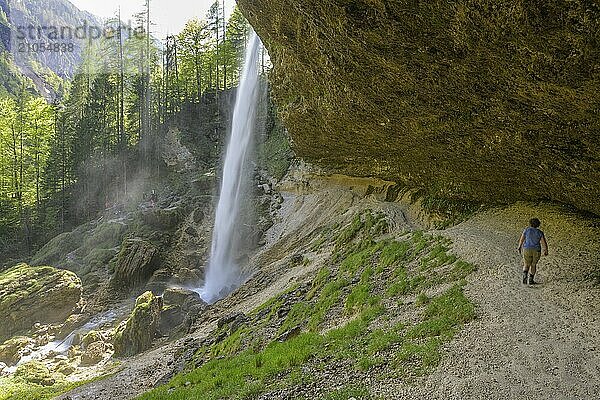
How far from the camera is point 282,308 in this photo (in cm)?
1465

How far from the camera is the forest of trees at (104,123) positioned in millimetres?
41469

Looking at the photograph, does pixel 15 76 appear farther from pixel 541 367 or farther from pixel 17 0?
pixel 541 367

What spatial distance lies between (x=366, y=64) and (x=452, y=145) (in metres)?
4.79

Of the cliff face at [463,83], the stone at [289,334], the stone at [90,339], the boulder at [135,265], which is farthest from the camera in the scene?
the boulder at [135,265]

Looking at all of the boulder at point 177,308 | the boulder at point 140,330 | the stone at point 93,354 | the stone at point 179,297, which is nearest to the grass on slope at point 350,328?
the boulder at point 177,308

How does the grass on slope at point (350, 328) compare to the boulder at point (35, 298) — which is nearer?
the grass on slope at point (350, 328)

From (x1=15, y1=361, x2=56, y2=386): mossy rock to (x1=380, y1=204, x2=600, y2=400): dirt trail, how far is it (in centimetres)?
1715

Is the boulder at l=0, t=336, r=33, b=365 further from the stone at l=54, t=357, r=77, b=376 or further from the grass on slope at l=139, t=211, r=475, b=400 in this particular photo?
the grass on slope at l=139, t=211, r=475, b=400

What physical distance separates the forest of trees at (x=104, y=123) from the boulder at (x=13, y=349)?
20490 millimetres

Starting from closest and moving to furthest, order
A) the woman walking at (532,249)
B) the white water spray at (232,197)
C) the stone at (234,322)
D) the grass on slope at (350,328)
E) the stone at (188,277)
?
the grass on slope at (350,328), the woman walking at (532,249), the stone at (234,322), the white water spray at (232,197), the stone at (188,277)

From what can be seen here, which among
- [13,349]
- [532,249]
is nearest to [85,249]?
[13,349]

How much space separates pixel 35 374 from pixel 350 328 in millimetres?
15873

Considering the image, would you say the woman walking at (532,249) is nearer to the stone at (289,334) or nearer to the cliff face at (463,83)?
the cliff face at (463,83)

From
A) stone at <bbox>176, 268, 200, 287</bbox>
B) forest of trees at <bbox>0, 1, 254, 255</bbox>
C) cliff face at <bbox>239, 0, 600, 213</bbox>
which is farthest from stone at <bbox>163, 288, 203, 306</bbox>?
forest of trees at <bbox>0, 1, 254, 255</bbox>
